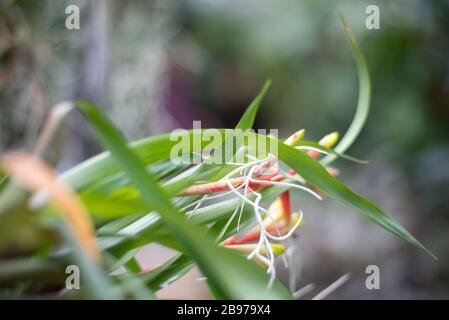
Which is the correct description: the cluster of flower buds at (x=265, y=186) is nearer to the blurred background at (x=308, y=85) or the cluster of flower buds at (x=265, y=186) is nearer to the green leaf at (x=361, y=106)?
the green leaf at (x=361, y=106)

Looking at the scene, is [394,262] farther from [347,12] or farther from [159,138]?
[159,138]

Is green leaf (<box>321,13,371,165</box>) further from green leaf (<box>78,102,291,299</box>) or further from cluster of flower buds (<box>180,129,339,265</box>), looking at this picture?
green leaf (<box>78,102,291,299</box>)

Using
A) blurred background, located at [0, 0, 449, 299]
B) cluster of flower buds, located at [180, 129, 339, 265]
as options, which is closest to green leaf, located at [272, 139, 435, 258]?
cluster of flower buds, located at [180, 129, 339, 265]

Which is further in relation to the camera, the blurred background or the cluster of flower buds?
the blurred background

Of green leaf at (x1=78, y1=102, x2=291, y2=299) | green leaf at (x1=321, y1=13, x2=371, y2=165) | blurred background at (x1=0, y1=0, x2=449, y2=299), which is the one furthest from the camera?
blurred background at (x1=0, y1=0, x2=449, y2=299)

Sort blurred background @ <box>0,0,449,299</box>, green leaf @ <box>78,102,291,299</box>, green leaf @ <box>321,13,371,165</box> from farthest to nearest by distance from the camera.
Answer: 1. blurred background @ <box>0,0,449,299</box>
2. green leaf @ <box>321,13,371,165</box>
3. green leaf @ <box>78,102,291,299</box>

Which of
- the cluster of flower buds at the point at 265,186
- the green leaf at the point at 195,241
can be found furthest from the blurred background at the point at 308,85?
the green leaf at the point at 195,241
